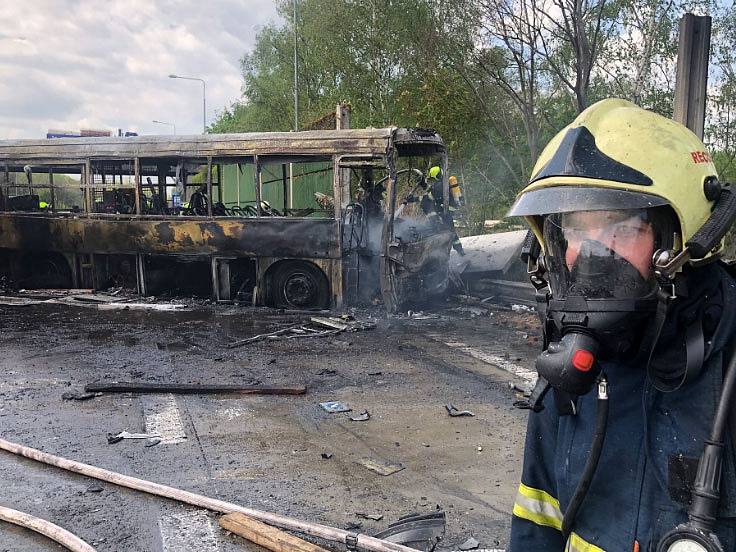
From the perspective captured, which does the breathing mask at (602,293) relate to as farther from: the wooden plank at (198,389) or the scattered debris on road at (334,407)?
the wooden plank at (198,389)

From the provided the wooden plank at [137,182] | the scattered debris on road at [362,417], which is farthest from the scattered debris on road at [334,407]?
the wooden plank at [137,182]

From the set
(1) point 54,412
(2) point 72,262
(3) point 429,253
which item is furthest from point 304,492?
(2) point 72,262

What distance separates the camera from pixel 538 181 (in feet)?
4.82

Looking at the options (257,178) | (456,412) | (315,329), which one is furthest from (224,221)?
(456,412)

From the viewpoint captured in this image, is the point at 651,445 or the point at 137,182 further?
the point at 137,182

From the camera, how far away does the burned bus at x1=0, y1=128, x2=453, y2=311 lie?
10.5 meters

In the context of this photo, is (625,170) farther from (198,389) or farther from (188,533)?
(198,389)

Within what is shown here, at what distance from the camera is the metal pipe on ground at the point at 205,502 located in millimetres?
3146

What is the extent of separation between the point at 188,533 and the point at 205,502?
249 millimetres

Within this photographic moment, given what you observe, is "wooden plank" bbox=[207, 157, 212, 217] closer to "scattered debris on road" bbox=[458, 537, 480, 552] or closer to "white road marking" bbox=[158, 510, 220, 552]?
"white road marking" bbox=[158, 510, 220, 552]

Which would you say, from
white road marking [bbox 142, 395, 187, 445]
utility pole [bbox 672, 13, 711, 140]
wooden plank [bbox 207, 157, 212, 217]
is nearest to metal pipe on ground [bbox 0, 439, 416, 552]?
white road marking [bbox 142, 395, 187, 445]

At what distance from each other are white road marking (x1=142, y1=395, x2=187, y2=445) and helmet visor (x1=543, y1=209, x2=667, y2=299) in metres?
4.27

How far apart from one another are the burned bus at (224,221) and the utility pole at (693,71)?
683 centimetres

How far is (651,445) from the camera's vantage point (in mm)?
1281
